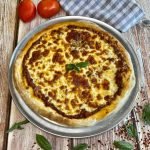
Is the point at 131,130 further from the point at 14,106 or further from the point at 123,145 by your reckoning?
the point at 14,106

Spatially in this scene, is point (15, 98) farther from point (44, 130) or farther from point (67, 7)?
point (67, 7)

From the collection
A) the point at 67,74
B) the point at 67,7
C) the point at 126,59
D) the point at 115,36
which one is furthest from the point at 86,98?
the point at 67,7

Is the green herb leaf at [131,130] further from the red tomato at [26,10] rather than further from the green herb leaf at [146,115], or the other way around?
the red tomato at [26,10]

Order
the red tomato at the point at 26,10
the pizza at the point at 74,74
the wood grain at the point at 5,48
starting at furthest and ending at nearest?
the red tomato at the point at 26,10 < the wood grain at the point at 5,48 < the pizza at the point at 74,74

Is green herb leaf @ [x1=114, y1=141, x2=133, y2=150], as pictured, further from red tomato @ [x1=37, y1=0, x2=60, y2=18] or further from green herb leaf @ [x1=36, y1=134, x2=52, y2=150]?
red tomato @ [x1=37, y1=0, x2=60, y2=18]

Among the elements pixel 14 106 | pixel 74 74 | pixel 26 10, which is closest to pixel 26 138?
pixel 14 106

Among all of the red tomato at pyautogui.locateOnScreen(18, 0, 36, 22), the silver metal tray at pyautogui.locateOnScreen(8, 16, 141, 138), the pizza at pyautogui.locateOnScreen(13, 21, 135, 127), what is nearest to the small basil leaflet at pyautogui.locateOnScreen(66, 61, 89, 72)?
the pizza at pyautogui.locateOnScreen(13, 21, 135, 127)

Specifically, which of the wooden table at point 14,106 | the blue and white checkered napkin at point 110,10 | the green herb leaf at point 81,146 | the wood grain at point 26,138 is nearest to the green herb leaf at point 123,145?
the wooden table at point 14,106

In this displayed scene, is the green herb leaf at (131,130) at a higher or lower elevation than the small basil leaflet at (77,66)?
lower
